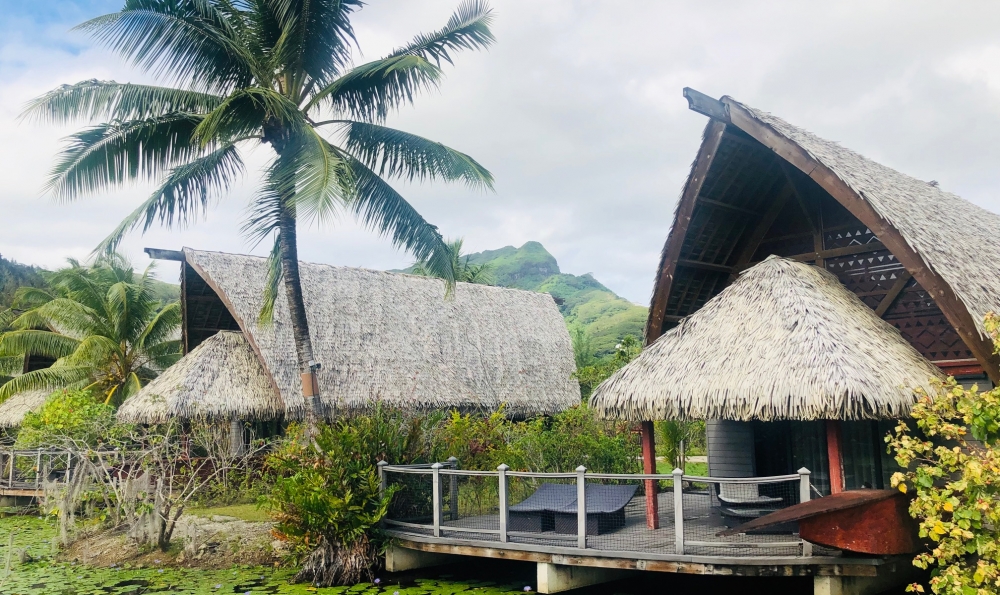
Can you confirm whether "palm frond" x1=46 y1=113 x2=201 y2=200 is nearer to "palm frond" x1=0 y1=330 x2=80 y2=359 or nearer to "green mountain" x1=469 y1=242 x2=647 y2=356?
"palm frond" x1=0 y1=330 x2=80 y2=359

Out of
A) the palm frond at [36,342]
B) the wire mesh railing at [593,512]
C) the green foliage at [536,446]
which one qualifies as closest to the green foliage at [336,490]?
the wire mesh railing at [593,512]

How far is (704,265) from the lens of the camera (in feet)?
35.4

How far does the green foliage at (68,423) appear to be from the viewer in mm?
14633

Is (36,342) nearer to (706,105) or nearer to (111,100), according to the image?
(111,100)

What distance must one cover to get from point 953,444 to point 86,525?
Result: 11704mm

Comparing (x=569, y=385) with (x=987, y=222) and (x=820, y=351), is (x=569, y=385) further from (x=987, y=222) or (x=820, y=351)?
(x=820, y=351)

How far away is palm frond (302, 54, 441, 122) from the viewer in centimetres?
1135

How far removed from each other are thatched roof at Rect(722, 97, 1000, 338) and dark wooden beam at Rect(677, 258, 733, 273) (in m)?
1.97

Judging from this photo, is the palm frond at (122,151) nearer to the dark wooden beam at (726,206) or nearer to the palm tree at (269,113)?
the palm tree at (269,113)

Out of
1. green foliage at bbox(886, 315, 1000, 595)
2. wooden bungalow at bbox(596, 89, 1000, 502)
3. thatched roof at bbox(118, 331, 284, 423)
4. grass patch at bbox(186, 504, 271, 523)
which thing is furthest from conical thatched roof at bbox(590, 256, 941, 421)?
thatched roof at bbox(118, 331, 284, 423)

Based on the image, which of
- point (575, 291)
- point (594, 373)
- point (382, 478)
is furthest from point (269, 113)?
point (575, 291)

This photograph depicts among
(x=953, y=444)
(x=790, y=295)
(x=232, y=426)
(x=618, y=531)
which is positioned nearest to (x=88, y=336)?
(x=232, y=426)

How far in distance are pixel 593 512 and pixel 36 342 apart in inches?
668

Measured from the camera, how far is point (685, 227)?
10.0m
